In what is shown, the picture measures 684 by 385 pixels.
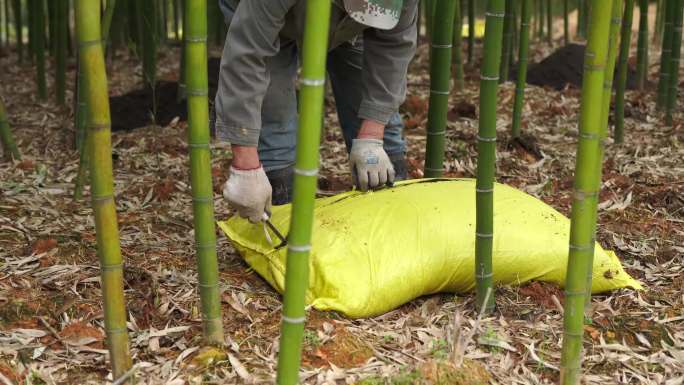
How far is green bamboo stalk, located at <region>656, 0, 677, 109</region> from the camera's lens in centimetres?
429

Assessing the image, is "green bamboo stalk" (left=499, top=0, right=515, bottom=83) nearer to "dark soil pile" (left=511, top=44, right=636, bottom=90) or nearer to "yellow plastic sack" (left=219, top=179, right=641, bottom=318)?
"dark soil pile" (left=511, top=44, right=636, bottom=90)

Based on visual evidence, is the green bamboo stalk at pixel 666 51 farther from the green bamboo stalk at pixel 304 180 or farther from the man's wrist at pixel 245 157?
the green bamboo stalk at pixel 304 180

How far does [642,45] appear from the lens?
16.1ft

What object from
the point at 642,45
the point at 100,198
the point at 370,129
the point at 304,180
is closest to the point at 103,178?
the point at 100,198

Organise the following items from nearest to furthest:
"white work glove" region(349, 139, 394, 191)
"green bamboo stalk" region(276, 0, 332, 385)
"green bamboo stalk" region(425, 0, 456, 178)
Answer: "green bamboo stalk" region(276, 0, 332, 385) → "white work glove" region(349, 139, 394, 191) → "green bamboo stalk" region(425, 0, 456, 178)

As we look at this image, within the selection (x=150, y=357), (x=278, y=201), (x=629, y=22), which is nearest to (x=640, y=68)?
(x=629, y=22)

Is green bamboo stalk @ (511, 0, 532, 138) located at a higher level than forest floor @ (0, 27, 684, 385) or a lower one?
higher

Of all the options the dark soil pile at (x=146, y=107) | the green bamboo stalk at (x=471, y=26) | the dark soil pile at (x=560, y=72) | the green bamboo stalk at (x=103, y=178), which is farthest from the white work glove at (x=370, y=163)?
the green bamboo stalk at (x=471, y=26)

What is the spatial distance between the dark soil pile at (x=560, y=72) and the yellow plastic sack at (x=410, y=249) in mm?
3379

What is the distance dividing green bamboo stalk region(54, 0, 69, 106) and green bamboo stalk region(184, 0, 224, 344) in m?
3.24

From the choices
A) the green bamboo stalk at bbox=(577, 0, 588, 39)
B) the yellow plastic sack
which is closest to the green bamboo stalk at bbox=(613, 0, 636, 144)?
the yellow plastic sack

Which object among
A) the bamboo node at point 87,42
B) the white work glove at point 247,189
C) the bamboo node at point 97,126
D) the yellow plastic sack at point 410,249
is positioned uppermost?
the bamboo node at point 87,42

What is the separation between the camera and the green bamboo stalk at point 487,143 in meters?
2.00

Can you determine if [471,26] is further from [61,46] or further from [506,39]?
[61,46]
